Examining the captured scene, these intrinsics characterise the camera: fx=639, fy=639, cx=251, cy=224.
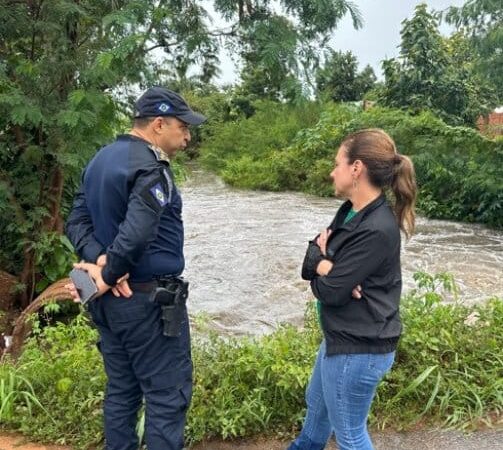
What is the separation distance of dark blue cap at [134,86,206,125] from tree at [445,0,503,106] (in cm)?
737

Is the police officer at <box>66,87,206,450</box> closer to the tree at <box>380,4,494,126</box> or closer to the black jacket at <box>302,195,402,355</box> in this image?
the black jacket at <box>302,195,402,355</box>

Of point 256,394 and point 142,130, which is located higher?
point 142,130

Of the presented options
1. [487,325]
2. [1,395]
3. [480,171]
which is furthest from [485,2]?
[1,395]

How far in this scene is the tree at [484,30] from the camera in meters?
8.90

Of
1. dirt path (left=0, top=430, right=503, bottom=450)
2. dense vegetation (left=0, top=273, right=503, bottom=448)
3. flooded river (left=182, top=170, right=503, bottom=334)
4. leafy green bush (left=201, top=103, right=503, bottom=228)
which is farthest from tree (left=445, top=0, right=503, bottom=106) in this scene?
dirt path (left=0, top=430, right=503, bottom=450)

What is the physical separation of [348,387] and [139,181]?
44.6 inches

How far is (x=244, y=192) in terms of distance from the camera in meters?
16.6

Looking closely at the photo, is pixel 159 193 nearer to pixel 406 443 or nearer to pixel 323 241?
pixel 323 241

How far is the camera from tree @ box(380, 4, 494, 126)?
17.6 metres

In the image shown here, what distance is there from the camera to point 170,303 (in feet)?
8.51

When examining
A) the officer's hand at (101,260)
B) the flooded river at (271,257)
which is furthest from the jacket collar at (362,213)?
the flooded river at (271,257)

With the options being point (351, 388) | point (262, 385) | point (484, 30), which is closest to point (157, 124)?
point (351, 388)

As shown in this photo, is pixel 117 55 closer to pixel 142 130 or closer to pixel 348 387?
pixel 142 130

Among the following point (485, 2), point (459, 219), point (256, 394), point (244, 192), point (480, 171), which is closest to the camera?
point (256, 394)
